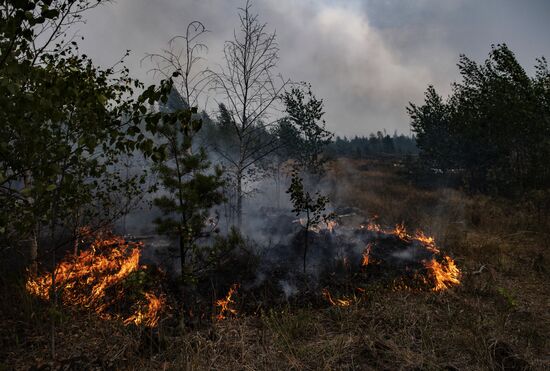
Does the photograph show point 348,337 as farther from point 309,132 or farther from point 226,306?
point 309,132

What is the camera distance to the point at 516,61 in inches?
634

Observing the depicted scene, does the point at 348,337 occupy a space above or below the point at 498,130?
below

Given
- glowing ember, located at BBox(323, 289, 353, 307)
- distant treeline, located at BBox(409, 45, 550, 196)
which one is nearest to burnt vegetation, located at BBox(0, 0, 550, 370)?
glowing ember, located at BBox(323, 289, 353, 307)

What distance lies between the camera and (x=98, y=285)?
6457mm

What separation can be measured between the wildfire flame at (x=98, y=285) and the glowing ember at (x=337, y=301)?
10.9 ft

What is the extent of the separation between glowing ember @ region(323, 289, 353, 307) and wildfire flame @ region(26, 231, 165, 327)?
331 cm

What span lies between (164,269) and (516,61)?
62.0 ft

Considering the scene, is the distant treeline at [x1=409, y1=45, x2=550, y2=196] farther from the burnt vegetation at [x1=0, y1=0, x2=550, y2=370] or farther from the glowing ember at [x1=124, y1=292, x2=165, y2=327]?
the glowing ember at [x1=124, y1=292, x2=165, y2=327]

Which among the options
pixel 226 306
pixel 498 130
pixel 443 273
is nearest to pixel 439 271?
pixel 443 273

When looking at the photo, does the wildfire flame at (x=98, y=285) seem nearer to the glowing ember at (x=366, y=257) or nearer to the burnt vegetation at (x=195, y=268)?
the burnt vegetation at (x=195, y=268)

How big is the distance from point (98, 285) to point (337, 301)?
486cm

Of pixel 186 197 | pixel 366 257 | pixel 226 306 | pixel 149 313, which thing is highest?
pixel 186 197

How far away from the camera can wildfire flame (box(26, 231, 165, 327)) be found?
19.1 feet

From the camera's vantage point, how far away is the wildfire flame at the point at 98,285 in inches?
229
